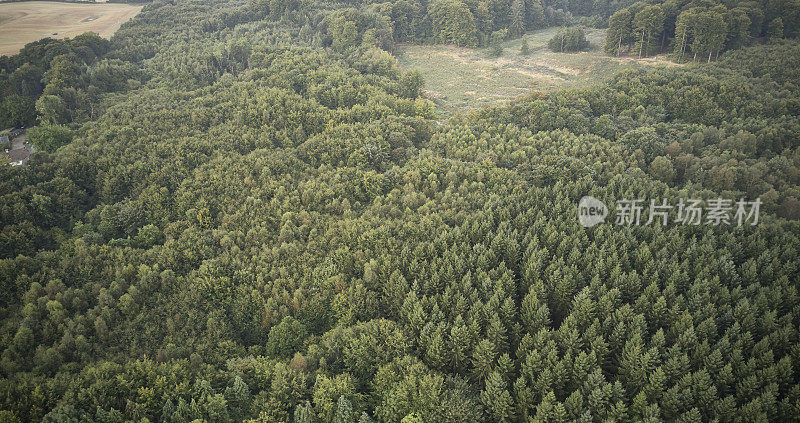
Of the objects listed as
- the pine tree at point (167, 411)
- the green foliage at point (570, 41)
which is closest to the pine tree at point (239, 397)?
the pine tree at point (167, 411)

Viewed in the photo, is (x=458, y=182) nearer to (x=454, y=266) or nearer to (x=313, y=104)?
(x=454, y=266)

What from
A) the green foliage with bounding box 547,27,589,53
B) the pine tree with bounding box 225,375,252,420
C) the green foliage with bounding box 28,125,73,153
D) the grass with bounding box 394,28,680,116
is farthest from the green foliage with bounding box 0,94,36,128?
the green foliage with bounding box 547,27,589,53

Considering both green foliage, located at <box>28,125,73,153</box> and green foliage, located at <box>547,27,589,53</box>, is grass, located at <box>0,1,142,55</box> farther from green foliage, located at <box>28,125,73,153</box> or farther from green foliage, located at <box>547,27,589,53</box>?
green foliage, located at <box>547,27,589,53</box>

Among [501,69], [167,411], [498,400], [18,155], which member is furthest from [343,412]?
[501,69]

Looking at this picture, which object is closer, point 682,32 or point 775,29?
point 775,29

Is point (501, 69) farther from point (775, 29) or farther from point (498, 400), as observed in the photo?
point (498, 400)

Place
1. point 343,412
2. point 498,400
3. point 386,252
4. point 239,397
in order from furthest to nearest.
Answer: point 386,252 < point 239,397 < point 498,400 < point 343,412

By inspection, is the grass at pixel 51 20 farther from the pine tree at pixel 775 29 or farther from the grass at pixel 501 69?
the pine tree at pixel 775 29
